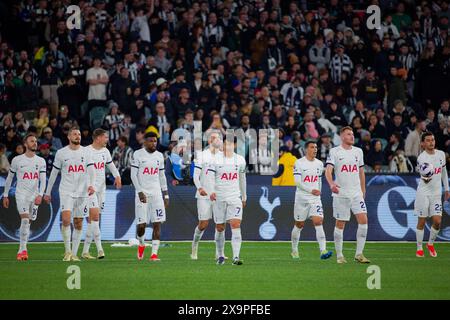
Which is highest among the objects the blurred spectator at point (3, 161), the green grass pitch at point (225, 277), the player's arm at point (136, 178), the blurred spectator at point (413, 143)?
the blurred spectator at point (413, 143)

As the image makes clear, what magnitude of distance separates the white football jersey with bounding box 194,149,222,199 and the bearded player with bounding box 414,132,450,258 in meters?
4.88

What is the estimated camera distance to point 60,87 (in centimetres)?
2844

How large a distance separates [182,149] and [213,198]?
25.6ft

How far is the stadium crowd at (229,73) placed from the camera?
91.4 ft

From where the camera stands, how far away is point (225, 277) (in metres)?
15.9

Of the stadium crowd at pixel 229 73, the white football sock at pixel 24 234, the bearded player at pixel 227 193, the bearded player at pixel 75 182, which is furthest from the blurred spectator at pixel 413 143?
the white football sock at pixel 24 234

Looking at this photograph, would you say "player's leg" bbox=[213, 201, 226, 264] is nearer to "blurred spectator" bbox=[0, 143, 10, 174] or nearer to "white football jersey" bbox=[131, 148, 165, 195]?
"white football jersey" bbox=[131, 148, 165, 195]

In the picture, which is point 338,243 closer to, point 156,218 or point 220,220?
point 220,220

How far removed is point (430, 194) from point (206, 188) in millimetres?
5185

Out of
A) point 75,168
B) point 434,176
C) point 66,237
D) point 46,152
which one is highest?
point 46,152

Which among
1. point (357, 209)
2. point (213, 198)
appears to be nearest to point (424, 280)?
point (357, 209)

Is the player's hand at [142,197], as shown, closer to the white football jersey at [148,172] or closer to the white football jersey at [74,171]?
the white football jersey at [148,172]

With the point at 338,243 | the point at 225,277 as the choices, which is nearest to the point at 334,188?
the point at 338,243

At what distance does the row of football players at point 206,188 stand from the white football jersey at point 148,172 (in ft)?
0.07
